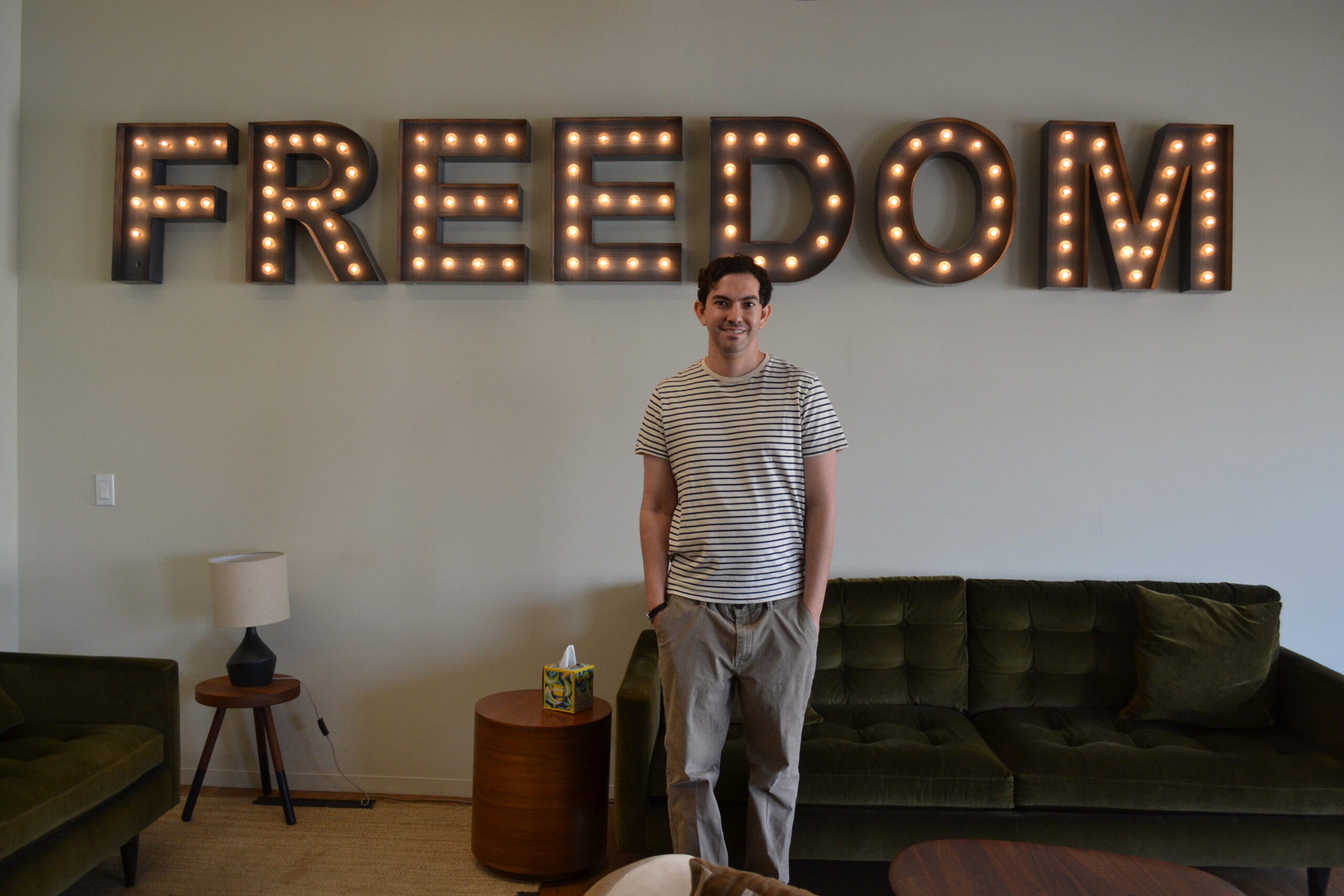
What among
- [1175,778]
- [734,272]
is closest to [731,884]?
[734,272]

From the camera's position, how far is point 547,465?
10.5 feet

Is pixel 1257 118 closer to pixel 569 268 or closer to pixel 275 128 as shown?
pixel 569 268

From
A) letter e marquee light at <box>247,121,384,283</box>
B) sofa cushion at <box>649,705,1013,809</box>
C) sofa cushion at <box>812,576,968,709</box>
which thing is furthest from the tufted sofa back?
letter e marquee light at <box>247,121,384,283</box>

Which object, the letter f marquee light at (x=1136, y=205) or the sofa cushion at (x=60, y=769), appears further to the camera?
the letter f marquee light at (x=1136, y=205)

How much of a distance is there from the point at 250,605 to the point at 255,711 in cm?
37

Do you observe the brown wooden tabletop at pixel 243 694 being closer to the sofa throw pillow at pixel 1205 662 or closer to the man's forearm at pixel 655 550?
the man's forearm at pixel 655 550

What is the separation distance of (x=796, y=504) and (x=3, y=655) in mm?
2391

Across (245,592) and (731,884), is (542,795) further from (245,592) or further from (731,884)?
(731,884)

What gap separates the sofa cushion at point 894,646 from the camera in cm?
287

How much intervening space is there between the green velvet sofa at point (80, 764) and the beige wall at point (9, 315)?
78cm

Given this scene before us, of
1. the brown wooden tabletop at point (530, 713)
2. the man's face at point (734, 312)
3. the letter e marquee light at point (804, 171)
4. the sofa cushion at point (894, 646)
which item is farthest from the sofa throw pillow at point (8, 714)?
the letter e marquee light at point (804, 171)

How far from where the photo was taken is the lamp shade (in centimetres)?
295

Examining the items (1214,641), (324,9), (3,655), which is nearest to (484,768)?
(3,655)

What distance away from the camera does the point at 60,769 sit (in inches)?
87.0
